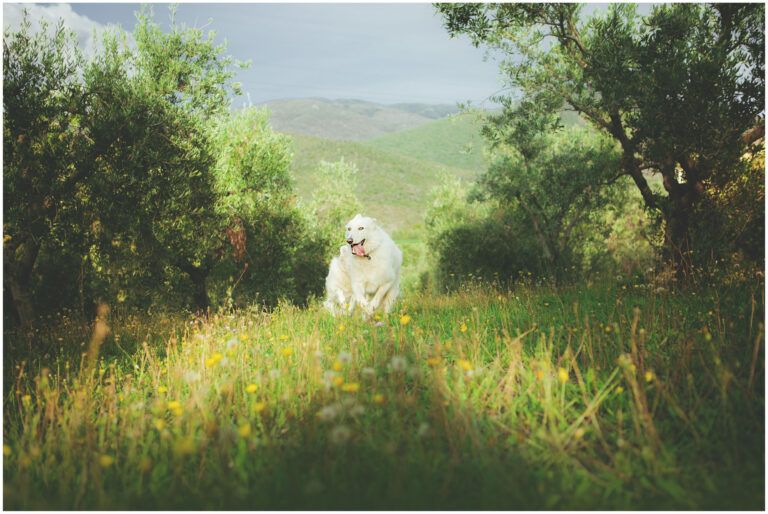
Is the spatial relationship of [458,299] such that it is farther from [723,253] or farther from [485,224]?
[485,224]

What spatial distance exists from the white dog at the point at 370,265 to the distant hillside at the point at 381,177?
254 feet

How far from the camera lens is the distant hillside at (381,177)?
95.6 meters

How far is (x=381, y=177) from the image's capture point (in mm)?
119312

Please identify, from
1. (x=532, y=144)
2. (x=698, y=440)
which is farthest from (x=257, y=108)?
(x=698, y=440)

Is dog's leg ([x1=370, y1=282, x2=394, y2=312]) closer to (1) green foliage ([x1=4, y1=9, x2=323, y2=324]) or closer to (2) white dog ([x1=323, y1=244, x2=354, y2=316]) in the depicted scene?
(2) white dog ([x1=323, y1=244, x2=354, y2=316])

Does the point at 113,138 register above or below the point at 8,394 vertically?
above

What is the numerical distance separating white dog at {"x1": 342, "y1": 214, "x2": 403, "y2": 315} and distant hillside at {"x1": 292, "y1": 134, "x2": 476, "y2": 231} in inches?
3045

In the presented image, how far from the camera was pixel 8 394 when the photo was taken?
5.25m

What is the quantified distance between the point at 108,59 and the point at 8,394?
7.43 metres

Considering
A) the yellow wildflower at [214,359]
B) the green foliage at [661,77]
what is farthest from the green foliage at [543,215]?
the yellow wildflower at [214,359]

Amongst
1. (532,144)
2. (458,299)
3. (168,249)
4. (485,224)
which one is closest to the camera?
(458,299)

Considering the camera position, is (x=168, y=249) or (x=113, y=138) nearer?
(x=113, y=138)

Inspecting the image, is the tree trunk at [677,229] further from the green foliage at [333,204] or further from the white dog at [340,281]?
the green foliage at [333,204]

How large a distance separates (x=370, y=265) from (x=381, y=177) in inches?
4416
